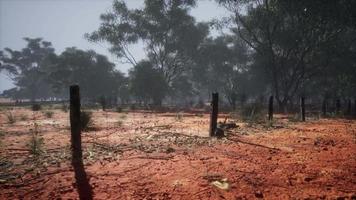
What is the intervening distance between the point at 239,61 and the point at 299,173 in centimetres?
4613

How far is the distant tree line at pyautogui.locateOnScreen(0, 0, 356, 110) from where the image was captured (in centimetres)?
2950

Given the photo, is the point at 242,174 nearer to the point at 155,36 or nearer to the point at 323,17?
the point at 323,17

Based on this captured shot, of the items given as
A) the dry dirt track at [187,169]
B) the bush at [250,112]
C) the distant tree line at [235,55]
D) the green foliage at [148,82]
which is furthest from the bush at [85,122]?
the green foliage at [148,82]

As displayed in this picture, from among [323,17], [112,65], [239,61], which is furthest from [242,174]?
[112,65]

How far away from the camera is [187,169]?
279 inches

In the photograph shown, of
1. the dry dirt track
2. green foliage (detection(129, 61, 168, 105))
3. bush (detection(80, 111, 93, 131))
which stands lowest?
the dry dirt track

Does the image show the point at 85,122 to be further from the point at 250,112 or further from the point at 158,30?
the point at 158,30

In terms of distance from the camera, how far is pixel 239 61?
Result: 2040 inches

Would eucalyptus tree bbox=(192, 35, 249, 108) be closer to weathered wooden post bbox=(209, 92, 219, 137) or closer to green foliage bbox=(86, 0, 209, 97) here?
green foliage bbox=(86, 0, 209, 97)

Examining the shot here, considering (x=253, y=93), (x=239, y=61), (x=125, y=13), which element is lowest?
(x=253, y=93)

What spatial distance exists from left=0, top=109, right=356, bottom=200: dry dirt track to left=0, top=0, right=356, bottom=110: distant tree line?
57.9 feet

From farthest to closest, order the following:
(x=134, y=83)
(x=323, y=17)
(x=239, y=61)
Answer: (x=239, y=61) < (x=134, y=83) < (x=323, y=17)

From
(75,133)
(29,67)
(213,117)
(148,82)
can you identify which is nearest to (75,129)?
(75,133)

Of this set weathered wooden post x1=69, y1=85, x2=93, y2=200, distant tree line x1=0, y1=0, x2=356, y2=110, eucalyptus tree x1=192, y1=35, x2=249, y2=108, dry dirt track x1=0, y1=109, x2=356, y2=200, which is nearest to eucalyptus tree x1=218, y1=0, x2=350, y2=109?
distant tree line x1=0, y1=0, x2=356, y2=110
